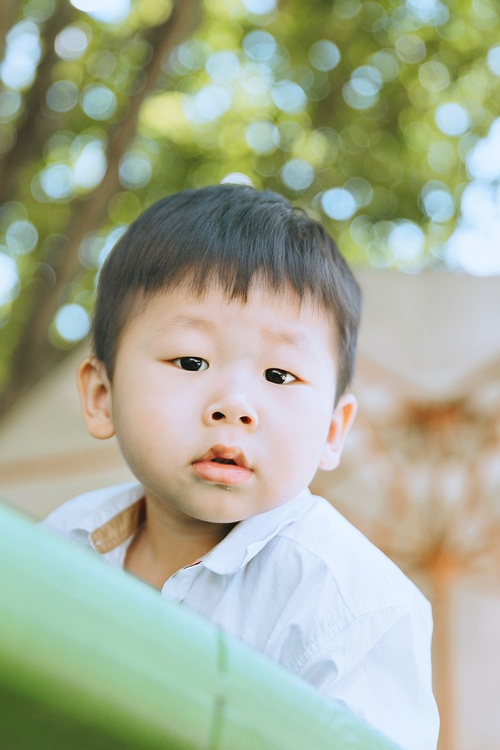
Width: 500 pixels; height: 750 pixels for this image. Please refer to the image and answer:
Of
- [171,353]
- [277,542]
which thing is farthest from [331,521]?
[171,353]

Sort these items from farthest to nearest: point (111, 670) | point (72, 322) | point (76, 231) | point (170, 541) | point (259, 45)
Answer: point (72, 322)
point (259, 45)
point (76, 231)
point (170, 541)
point (111, 670)

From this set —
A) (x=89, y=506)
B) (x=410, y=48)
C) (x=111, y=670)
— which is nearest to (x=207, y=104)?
(x=410, y=48)

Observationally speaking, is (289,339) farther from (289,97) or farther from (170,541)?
(289,97)

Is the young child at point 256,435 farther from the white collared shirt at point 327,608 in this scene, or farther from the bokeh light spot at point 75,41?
the bokeh light spot at point 75,41

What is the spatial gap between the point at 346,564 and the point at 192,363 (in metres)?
0.31

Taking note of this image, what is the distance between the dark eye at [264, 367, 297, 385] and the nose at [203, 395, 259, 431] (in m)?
0.07

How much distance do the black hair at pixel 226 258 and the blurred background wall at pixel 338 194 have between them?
0.80 ft

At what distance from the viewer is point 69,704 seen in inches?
13.0

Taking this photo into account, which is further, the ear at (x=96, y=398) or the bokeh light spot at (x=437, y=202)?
the bokeh light spot at (x=437, y=202)

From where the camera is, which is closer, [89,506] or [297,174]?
[89,506]

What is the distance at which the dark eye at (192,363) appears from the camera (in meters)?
0.97

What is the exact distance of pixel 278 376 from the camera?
0.99 metres

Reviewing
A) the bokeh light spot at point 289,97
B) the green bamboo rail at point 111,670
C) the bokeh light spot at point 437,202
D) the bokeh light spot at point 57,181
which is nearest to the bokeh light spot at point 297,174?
the bokeh light spot at point 289,97

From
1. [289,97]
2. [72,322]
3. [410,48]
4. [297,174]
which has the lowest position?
[72,322]
